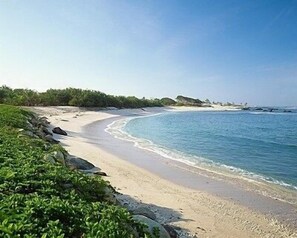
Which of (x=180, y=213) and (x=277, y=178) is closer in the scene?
(x=180, y=213)

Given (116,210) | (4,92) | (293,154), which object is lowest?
(293,154)

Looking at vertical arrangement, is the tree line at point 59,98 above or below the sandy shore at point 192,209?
above

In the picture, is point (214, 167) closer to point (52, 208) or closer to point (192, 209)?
point (192, 209)

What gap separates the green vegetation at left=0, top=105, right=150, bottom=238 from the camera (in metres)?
4.48

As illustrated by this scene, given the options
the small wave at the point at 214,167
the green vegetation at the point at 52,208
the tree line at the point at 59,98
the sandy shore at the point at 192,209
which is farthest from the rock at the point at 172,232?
the tree line at the point at 59,98

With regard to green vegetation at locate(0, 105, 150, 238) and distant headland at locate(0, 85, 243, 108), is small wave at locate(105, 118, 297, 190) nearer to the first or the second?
green vegetation at locate(0, 105, 150, 238)

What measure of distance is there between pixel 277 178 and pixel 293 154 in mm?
8423

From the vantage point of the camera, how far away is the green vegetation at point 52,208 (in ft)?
14.7

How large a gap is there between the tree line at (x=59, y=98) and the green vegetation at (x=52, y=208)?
5536 centimetres

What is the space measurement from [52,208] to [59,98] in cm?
7258

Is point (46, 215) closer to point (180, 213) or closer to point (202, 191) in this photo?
point (180, 213)

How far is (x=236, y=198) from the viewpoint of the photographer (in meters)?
12.1

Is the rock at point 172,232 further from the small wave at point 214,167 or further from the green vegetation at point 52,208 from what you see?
the small wave at point 214,167

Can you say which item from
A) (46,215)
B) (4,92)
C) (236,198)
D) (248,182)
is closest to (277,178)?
(248,182)
